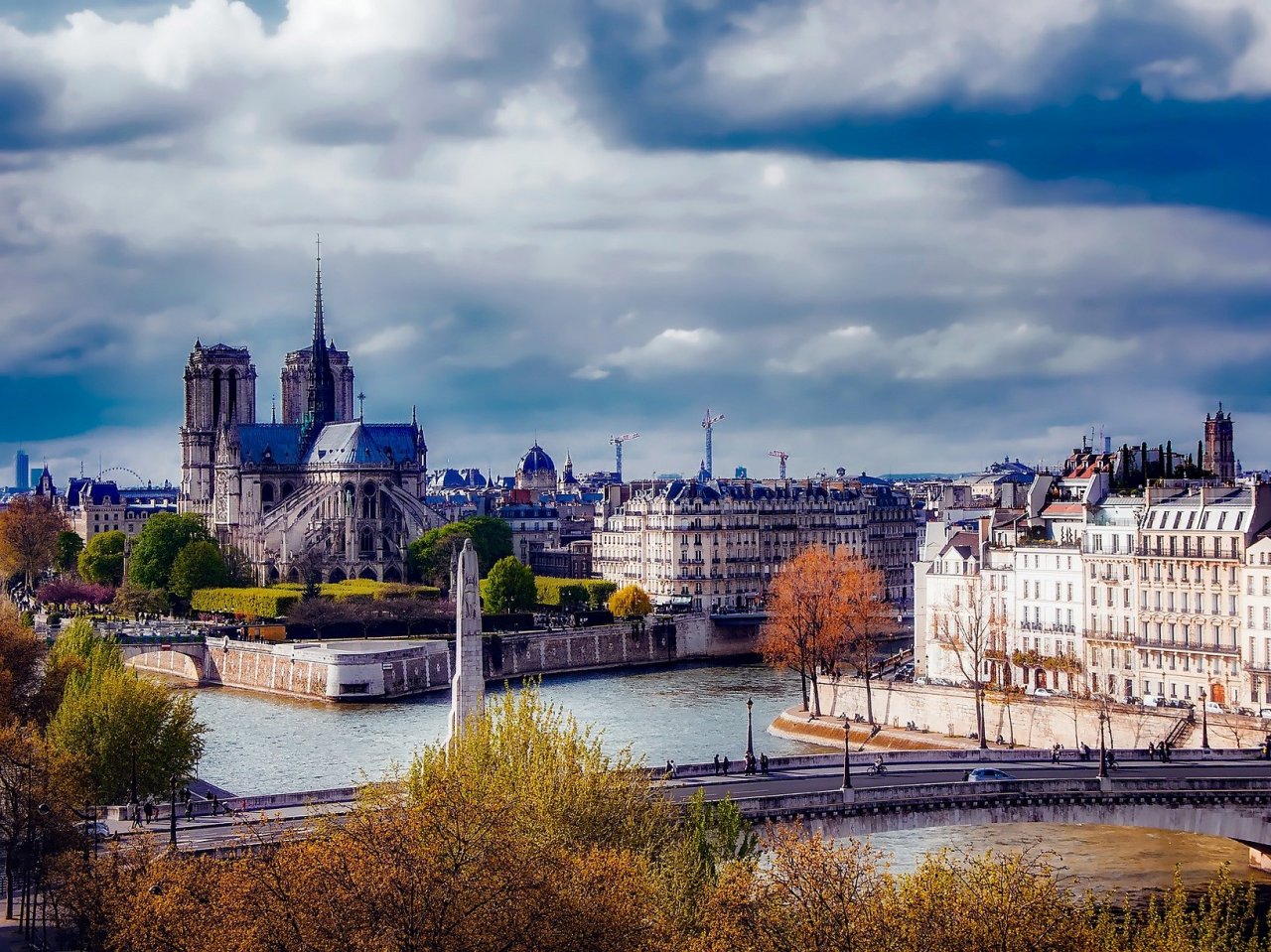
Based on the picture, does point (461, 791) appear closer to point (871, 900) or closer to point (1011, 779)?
point (871, 900)

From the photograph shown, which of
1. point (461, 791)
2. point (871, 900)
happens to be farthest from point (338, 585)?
point (871, 900)

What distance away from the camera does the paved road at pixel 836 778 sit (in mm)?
46938

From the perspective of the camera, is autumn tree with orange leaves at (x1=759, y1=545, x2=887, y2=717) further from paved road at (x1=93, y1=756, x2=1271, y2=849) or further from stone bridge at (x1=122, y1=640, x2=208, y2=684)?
stone bridge at (x1=122, y1=640, x2=208, y2=684)

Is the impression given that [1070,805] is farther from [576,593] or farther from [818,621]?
[576,593]

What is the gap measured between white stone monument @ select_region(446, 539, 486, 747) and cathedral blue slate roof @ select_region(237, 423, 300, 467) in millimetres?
124818

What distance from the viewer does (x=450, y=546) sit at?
490 feet

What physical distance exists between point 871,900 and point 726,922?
2.23m

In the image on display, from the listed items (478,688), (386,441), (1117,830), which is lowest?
(1117,830)

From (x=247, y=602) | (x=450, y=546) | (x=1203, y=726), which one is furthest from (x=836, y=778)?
(x=450, y=546)

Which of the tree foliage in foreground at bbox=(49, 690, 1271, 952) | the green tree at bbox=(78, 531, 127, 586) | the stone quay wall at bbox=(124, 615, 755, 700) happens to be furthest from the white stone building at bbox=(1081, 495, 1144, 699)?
the green tree at bbox=(78, 531, 127, 586)

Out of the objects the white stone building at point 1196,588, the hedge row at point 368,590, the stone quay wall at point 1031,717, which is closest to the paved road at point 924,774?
the stone quay wall at point 1031,717

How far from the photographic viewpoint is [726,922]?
30.2m

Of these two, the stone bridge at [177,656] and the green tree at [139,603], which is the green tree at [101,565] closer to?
the green tree at [139,603]

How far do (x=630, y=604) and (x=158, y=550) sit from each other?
3504 cm
